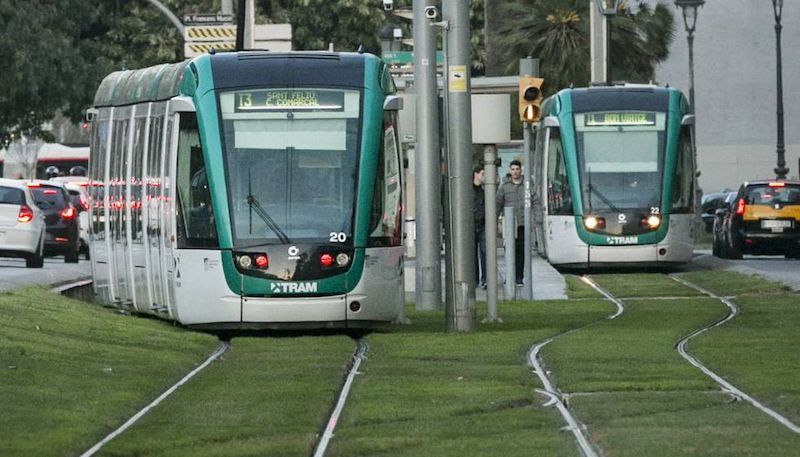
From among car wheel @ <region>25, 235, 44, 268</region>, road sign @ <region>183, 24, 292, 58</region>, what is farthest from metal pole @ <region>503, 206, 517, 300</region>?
car wheel @ <region>25, 235, 44, 268</region>

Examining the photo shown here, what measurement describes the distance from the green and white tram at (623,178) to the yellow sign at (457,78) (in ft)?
48.1

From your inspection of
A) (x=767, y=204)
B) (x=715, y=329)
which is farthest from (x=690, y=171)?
(x=715, y=329)

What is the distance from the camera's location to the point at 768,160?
80.5 m

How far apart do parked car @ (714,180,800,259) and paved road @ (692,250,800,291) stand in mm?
373

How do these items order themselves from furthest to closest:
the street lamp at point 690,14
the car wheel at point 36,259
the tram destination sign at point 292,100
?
the street lamp at point 690,14, the car wheel at point 36,259, the tram destination sign at point 292,100

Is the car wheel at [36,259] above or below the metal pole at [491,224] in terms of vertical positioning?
below

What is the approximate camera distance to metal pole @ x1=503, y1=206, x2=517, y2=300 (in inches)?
1096

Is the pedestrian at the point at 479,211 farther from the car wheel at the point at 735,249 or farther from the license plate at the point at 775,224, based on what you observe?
the license plate at the point at 775,224

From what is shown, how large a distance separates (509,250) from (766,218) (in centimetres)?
1630

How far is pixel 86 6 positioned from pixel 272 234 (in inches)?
1820

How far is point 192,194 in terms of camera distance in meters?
21.9

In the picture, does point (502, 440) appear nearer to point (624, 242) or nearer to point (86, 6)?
point (624, 242)

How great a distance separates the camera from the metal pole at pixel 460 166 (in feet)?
72.4

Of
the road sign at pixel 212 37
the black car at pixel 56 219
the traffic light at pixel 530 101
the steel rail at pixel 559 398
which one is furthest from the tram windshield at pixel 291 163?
the black car at pixel 56 219
